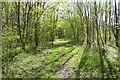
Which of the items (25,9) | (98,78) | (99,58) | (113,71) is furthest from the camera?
(25,9)

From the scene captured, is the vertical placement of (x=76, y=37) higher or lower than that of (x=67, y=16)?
lower

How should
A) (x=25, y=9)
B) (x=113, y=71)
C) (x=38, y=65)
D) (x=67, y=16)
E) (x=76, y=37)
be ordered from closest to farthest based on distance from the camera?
(x=113, y=71) < (x=38, y=65) < (x=25, y=9) < (x=67, y=16) < (x=76, y=37)

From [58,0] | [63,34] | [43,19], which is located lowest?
[63,34]

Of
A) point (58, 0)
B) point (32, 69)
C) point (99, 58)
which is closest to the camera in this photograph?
point (32, 69)

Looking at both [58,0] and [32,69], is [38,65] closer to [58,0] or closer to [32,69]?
[32,69]

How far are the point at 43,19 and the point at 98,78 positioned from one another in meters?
9.28

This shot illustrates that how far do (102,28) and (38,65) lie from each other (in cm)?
890

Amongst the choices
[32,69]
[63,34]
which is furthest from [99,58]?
[63,34]

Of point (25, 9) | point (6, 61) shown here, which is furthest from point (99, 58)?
point (25, 9)

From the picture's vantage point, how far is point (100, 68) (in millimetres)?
7598

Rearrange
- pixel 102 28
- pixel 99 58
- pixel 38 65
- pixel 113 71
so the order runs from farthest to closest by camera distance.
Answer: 1. pixel 102 28
2. pixel 99 58
3. pixel 38 65
4. pixel 113 71

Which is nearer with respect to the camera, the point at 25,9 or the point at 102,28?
the point at 25,9

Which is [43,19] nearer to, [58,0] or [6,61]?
[58,0]

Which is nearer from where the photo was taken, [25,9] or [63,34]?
[25,9]
